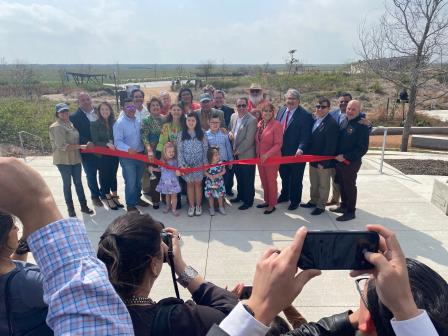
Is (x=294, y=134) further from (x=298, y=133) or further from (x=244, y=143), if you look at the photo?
(x=244, y=143)

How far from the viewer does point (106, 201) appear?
6625 mm

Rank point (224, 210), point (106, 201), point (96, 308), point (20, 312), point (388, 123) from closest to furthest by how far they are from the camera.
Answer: point (96, 308) < point (20, 312) < point (224, 210) < point (106, 201) < point (388, 123)

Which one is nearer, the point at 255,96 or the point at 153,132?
the point at 153,132

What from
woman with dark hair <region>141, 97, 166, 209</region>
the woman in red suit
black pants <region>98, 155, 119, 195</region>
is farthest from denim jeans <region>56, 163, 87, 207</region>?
the woman in red suit

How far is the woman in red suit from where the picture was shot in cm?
575

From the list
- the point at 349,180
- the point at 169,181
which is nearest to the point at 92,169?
the point at 169,181

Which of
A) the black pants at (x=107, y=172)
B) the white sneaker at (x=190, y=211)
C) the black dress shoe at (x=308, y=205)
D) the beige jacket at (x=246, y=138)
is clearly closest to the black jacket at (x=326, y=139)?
the black dress shoe at (x=308, y=205)

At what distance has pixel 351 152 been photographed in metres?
5.61

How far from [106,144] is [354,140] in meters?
4.02

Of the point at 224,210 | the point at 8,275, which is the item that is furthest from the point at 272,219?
the point at 8,275

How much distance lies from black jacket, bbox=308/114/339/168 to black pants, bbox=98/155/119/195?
3.46m

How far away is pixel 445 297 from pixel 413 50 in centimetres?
1091

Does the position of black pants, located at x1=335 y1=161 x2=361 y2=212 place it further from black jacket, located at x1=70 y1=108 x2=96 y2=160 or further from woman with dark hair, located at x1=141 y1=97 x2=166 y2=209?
black jacket, located at x1=70 y1=108 x2=96 y2=160

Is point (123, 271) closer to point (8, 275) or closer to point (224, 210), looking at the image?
point (8, 275)
